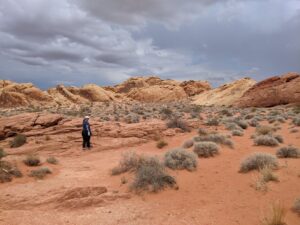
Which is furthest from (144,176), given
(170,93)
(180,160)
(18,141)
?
(170,93)

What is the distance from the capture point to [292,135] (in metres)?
18.2

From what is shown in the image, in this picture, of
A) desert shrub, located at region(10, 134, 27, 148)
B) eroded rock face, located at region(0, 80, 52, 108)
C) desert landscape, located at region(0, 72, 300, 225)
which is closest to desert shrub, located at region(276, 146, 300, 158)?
desert landscape, located at region(0, 72, 300, 225)

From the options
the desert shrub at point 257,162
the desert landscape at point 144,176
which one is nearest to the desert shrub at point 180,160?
the desert landscape at point 144,176

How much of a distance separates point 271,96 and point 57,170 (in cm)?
3578

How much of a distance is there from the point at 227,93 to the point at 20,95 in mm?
37691

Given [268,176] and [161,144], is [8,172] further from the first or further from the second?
[268,176]

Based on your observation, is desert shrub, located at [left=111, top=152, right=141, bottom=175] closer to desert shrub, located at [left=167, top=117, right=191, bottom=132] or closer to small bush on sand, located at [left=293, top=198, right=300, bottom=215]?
small bush on sand, located at [left=293, top=198, right=300, bottom=215]

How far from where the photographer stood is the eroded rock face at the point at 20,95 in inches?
2378

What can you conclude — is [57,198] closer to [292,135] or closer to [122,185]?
[122,185]

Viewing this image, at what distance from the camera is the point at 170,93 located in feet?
235

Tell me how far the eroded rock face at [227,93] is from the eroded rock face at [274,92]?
5406 mm

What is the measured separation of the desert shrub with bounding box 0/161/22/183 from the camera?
11.5m

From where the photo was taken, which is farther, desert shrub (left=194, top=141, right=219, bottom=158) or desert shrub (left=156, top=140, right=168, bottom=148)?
desert shrub (left=156, top=140, right=168, bottom=148)

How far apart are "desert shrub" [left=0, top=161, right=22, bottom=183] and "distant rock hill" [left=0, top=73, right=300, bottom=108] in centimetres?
3591
